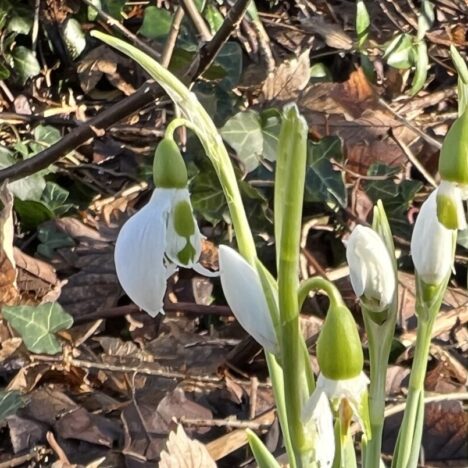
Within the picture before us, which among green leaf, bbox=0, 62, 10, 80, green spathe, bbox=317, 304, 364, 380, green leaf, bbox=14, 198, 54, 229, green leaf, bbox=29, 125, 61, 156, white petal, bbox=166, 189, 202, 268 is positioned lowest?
green leaf, bbox=14, 198, 54, 229

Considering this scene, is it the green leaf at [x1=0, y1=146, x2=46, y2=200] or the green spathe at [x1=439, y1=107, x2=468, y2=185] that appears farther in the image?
the green leaf at [x1=0, y1=146, x2=46, y2=200]

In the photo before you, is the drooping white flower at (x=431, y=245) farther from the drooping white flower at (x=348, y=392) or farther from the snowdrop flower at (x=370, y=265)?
the drooping white flower at (x=348, y=392)

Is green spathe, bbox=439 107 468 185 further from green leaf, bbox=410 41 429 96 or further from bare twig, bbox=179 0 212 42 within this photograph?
green leaf, bbox=410 41 429 96

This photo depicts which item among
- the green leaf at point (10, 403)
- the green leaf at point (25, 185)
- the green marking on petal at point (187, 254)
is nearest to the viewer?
the green marking on petal at point (187, 254)

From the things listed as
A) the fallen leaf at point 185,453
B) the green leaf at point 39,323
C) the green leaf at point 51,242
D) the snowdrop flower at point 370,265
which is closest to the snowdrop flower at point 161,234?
the snowdrop flower at point 370,265

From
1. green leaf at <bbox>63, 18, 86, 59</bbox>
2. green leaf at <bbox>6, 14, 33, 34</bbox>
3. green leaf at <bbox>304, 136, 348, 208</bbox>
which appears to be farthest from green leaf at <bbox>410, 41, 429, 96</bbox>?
green leaf at <bbox>6, 14, 33, 34</bbox>
